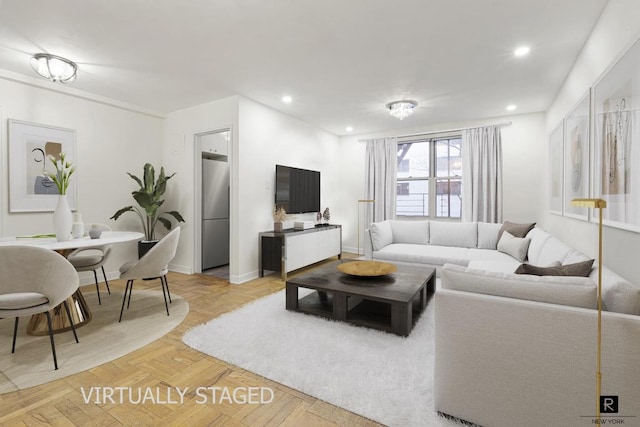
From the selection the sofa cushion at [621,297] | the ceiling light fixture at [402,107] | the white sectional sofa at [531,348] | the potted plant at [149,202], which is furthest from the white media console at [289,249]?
the sofa cushion at [621,297]

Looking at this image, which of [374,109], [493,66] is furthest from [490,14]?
[374,109]

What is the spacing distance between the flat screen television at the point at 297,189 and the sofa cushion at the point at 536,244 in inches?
130

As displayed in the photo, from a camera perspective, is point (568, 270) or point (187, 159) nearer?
point (568, 270)

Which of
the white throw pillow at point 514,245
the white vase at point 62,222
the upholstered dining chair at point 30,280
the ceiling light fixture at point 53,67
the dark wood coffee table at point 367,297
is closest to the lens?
the upholstered dining chair at point 30,280

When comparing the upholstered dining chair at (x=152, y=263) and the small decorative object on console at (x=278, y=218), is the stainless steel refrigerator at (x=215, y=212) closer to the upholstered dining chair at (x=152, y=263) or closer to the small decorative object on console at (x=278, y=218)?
the small decorative object on console at (x=278, y=218)

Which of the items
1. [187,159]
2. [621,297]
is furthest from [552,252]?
[187,159]

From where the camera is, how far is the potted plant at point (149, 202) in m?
4.18

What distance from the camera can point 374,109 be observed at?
4.55m

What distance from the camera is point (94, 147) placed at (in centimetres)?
399

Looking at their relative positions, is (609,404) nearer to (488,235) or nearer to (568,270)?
(568,270)

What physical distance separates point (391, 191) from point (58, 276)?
5.03 meters

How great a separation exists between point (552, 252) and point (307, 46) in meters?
2.90

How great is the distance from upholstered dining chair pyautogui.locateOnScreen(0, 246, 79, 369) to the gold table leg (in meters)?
0.59

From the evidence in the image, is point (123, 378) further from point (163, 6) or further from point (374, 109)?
point (374, 109)
